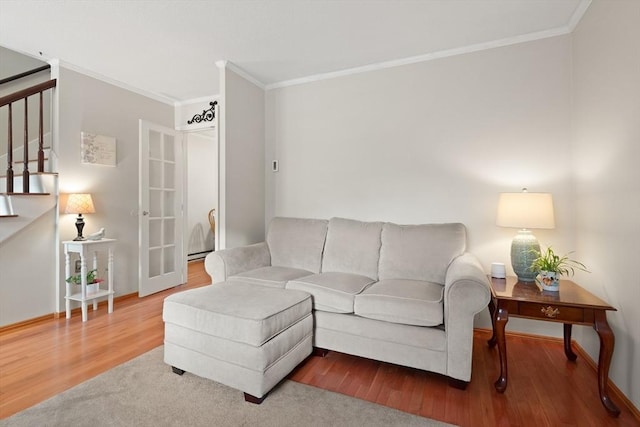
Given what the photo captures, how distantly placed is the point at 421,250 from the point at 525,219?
0.75 metres

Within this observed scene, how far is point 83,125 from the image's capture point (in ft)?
10.5

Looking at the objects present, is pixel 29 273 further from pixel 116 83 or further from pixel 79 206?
pixel 116 83

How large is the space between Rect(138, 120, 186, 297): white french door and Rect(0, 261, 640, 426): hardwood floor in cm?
114

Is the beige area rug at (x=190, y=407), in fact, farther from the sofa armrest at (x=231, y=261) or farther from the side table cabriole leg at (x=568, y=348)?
the side table cabriole leg at (x=568, y=348)

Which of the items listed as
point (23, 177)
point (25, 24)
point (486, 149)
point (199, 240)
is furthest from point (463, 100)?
point (199, 240)

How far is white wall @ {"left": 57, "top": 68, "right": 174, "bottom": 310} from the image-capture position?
3076mm

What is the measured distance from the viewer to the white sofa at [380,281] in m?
1.83

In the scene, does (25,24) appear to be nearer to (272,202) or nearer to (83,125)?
(83,125)

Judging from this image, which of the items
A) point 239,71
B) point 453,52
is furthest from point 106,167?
point 453,52

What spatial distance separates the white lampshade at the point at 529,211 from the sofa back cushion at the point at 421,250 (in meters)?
0.41

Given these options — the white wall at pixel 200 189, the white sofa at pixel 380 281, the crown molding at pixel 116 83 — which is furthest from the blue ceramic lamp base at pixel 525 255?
the white wall at pixel 200 189

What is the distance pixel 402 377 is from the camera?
200 centimetres

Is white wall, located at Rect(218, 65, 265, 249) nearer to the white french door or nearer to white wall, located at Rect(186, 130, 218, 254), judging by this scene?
the white french door

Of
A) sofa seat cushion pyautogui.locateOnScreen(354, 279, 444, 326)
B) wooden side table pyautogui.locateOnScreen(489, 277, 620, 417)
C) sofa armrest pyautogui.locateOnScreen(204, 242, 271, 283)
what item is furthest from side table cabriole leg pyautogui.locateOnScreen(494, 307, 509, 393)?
sofa armrest pyautogui.locateOnScreen(204, 242, 271, 283)
